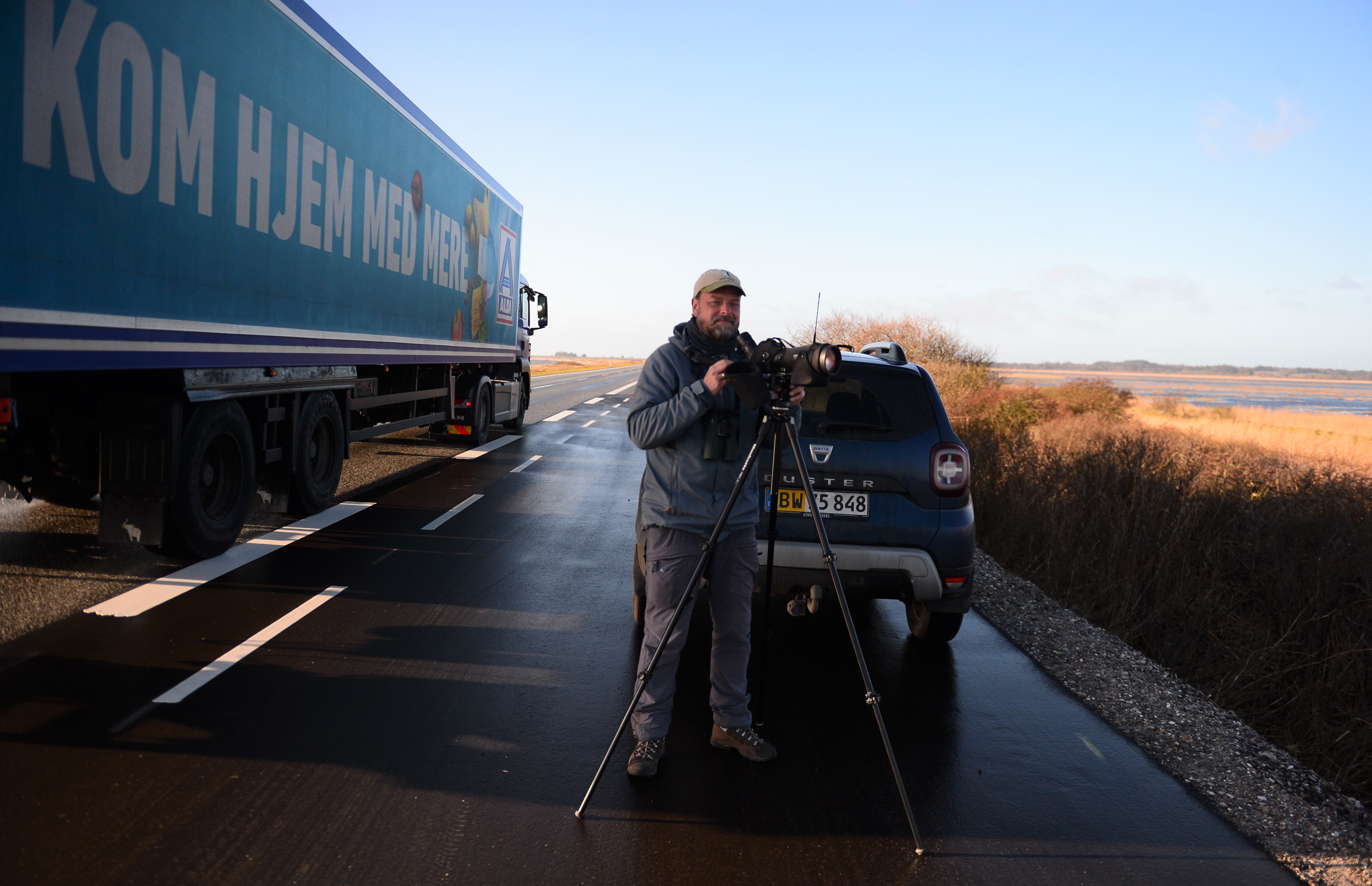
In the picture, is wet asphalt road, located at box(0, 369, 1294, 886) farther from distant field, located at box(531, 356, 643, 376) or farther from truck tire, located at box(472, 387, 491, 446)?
distant field, located at box(531, 356, 643, 376)

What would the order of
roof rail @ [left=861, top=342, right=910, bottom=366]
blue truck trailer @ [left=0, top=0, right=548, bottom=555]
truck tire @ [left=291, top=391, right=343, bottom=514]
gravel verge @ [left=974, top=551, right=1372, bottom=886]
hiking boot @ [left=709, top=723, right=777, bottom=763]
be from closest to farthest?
gravel verge @ [left=974, top=551, right=1372, bottom=886] → hiking boot @ [left=709, top=723, right=777, bottom=763] → blue truck trailer @ [left=0, top=0, right=548, bottom=555] → roof rail @ [left=861, top=342, right=910, bottom=366] → truck tire @ [left=291, top=391, right=343, bottom=514]

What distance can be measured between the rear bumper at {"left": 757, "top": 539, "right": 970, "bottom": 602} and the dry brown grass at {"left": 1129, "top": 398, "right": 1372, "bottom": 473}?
10589 millimetres

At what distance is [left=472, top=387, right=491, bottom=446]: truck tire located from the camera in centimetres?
1459

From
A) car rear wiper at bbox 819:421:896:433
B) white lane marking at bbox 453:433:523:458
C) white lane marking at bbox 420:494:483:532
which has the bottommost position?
white lane marking at bbox 420:494:483:532

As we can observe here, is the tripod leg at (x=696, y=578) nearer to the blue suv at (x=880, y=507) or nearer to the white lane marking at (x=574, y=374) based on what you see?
the blue suv at (x=880, y=507)

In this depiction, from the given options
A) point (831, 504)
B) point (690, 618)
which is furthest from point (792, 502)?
point (690, 618)

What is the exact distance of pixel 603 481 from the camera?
463 inches

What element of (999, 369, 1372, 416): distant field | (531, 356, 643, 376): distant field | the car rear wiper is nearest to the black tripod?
the car rear wiper

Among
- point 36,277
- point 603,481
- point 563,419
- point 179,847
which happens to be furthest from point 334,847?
point 563,419

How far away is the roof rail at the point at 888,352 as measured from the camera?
560 centimetres

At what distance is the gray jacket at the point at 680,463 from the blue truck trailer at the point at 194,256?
2995 mm

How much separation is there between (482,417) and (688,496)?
11843mm

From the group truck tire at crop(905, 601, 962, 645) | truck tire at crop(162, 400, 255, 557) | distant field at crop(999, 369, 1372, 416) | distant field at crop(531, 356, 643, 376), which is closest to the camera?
truck tire at crop(905, 601, 962, 645)

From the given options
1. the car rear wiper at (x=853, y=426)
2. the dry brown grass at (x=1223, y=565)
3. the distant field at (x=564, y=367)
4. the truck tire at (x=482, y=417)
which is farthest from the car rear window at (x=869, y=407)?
the distant field at (x=564, y=367)
